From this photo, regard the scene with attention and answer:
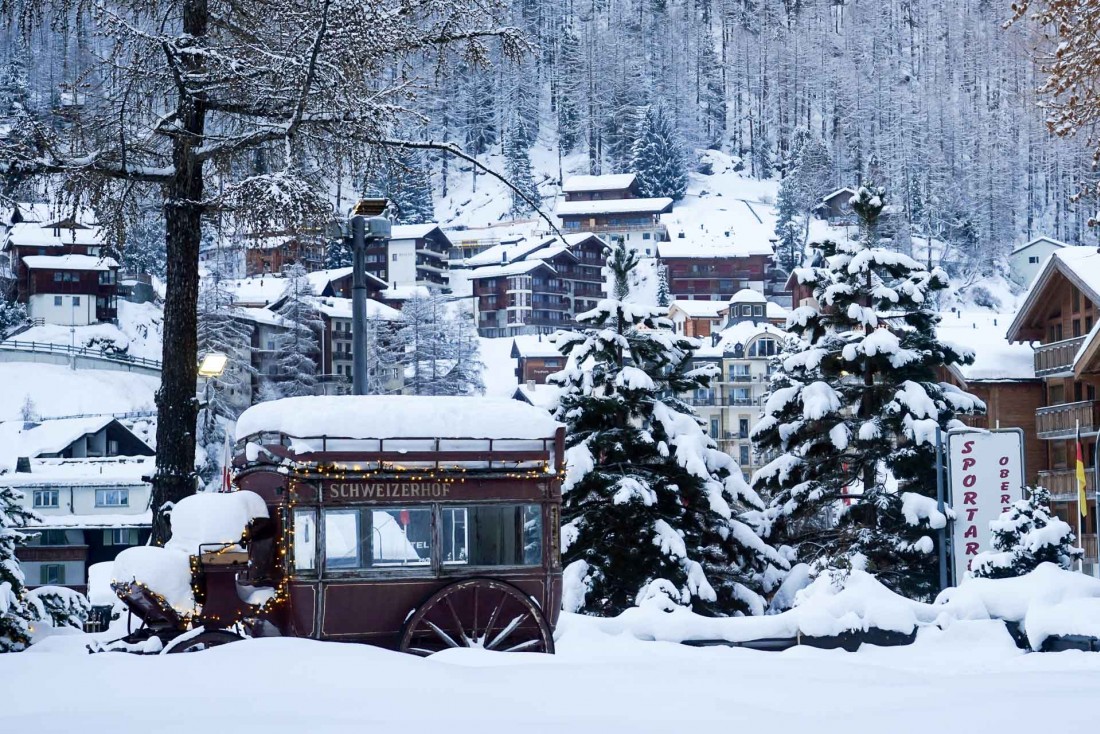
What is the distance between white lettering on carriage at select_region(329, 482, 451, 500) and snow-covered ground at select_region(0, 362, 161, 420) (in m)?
84.3

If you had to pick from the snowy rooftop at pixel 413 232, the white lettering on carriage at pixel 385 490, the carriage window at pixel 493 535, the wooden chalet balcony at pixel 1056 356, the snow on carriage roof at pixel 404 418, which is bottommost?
the carriage window at pixel 493 535

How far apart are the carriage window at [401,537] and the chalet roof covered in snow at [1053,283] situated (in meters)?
34.0

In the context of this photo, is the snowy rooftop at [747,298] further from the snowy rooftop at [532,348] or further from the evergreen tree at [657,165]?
the evergreen tree at [657,165]

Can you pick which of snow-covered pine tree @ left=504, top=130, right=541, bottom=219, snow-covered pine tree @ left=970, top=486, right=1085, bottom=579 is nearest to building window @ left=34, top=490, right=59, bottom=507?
snow-covered pine tree @ left=970, top=486, right=1085, bottom=579

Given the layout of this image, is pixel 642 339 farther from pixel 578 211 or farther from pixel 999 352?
pixel 578 211

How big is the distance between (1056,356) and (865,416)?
20757 millimetres

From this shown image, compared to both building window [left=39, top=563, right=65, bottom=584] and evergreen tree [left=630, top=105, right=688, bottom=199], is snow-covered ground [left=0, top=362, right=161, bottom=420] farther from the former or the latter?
evergreen tree [left=630, top=105, right=688, bottom=199]

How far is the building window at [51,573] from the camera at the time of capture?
219ft

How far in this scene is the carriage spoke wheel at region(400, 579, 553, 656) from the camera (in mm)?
12477

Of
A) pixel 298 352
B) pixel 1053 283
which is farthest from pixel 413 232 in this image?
pixel 1053 283

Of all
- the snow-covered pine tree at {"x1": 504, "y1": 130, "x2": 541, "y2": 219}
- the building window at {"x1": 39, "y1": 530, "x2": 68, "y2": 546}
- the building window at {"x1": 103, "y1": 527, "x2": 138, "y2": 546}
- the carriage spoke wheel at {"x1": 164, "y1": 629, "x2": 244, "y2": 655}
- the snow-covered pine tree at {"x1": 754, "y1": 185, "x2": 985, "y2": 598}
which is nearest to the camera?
the carriage spoke wheel at {"x1": 164, "y1": 629, "x2": 244, "y2": 655}

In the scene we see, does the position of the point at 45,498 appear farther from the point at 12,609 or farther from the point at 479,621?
the point at 479,621

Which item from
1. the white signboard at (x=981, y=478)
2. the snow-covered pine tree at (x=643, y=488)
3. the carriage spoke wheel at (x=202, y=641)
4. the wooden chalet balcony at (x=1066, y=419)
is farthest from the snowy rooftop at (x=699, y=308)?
the carriage spoke wheel at (x=202, y=641)

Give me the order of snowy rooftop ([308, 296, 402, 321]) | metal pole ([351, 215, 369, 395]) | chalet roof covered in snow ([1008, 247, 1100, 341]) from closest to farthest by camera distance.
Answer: metal pole ([351, 215, 369, 395])
chalet roof covered in snow ([1008, 247, 1100, 341])
snowy rooftop ([308, 296, 402, 321])
